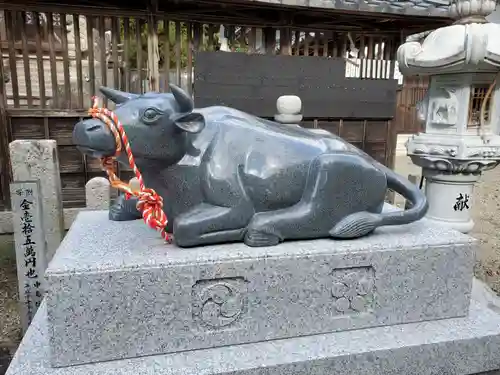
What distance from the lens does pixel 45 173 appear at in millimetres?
3398

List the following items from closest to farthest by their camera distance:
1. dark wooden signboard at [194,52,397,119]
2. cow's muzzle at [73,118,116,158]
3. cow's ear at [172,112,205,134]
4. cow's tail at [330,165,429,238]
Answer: cow's muzzle at [73,118,116,158] → cow's ear at [172,112,205,134] → cow's tail at [330,165,429,238] → dark wooden signboard at [194,52,397,119]

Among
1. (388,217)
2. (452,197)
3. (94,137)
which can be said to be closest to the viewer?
(94,137)

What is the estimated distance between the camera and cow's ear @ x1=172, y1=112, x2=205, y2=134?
174 centimetres

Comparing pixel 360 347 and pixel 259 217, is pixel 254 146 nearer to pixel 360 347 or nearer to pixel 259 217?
pixel 259 217

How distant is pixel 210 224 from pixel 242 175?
26cm

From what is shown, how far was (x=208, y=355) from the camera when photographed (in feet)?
5.87

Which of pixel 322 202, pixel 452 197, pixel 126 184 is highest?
pixel 126 184

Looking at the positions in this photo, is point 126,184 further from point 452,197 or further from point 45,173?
point 452,197

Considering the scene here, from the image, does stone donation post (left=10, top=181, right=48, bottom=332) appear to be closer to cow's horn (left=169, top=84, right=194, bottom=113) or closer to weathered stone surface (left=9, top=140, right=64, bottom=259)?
weathered stone surface (left=9, top=140, right=64, bottom=259)

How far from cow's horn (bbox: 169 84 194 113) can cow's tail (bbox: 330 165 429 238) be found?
0.88 metres

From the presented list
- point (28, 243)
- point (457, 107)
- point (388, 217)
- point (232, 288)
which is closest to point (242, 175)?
point (232, 288)

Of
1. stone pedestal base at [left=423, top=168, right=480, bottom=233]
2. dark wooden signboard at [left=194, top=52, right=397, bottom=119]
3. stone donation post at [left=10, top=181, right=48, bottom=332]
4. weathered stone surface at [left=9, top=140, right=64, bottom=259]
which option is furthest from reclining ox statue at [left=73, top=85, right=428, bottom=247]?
dark wooden signboard at [left=194, top=52, right=397, bottom=119]

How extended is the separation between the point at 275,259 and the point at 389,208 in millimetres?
1044

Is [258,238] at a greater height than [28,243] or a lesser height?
A: greater
